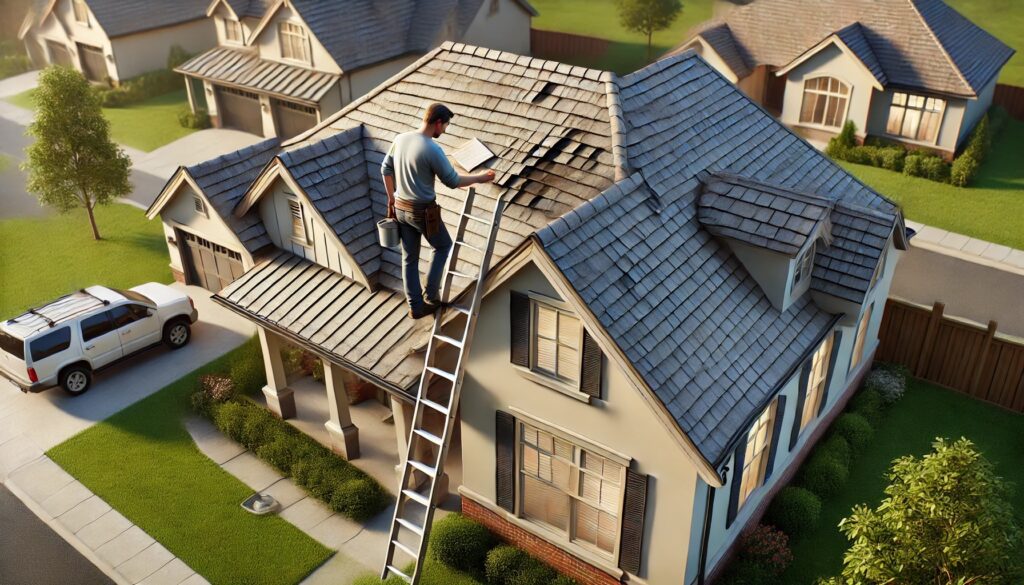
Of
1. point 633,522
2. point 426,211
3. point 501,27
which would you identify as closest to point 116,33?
point 501,27

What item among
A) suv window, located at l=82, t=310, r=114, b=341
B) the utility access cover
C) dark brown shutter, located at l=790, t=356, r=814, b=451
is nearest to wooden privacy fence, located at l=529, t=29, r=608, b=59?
suv window, located at l=82, t=310, r=114, b=341

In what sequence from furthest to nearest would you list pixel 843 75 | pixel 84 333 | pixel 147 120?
pixel 147 120
pixel 843 75
pixel 84 333

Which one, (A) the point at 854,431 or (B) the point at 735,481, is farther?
(A) the point at 854,431

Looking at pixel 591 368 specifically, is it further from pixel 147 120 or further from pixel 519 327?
pixel 147 120

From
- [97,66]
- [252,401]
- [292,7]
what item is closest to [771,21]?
[292,7]

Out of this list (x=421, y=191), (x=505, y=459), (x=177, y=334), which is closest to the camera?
(x=421, y=191)

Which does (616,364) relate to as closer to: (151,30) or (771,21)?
(771,21)

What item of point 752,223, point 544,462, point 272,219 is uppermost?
point 752,223
